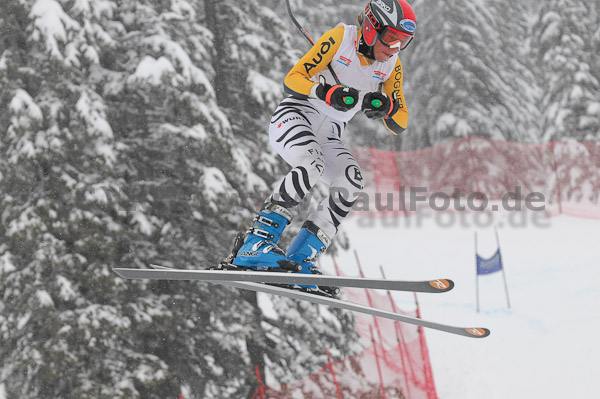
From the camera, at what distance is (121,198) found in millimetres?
9102

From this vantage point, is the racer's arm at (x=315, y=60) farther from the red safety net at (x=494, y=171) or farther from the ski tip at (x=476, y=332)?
the red safety net at (x=494, y=171)

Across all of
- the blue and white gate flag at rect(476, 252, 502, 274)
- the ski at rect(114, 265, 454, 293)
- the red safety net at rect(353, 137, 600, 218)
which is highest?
the ski at rect(114, 265, 454, 293)

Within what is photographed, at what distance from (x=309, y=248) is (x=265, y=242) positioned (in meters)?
0.31

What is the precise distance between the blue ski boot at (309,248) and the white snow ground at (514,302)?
780 cm

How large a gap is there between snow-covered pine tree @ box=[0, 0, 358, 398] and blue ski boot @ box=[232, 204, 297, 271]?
4.39m

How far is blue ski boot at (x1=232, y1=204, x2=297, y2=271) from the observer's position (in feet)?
14.4

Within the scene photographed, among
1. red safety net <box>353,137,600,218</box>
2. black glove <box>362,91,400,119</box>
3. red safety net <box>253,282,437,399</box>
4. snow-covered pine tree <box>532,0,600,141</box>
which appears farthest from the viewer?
snow-covered pine tree <box>532,0,600,141</box>

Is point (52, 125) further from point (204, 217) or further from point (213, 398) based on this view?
point (213, 398)

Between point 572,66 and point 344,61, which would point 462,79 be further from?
point 344,61

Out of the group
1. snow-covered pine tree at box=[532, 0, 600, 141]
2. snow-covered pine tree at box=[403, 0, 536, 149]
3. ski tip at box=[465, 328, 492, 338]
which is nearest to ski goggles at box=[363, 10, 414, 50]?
ski tip at box=[465, 328, 492, 338]

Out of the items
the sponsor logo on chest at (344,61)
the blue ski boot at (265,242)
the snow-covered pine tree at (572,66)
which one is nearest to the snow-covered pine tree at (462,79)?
the snow-covered pine tree at (572,66)

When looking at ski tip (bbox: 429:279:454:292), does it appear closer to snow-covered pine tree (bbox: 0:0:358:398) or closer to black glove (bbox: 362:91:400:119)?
black glove (bbox: 362:91:400:119)

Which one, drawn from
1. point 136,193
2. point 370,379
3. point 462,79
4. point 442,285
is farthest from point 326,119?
point 462,79

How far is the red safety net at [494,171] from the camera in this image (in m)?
19.1
